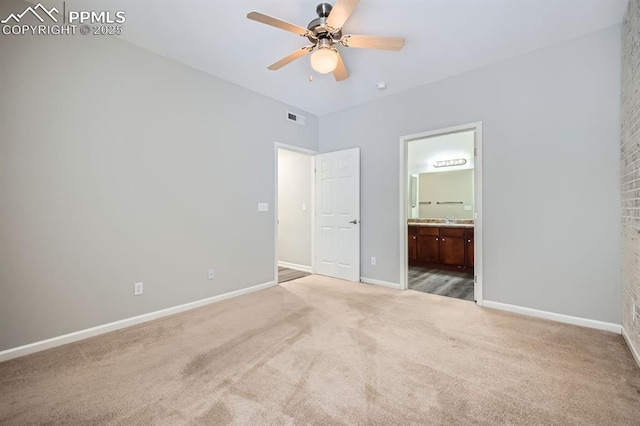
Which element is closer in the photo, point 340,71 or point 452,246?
point 340,71

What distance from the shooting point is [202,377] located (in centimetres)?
183

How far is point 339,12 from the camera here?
191 cm

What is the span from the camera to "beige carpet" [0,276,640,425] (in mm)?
1501

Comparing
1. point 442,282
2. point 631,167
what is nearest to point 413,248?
point 442,282

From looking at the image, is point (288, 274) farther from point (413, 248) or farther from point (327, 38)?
point (327, 38)

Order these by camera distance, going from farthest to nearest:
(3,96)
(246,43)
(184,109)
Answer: (184,109) < (246,43) < (3,96)

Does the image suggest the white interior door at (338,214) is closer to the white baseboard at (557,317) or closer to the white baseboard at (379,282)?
the white baseboard at (379,282)

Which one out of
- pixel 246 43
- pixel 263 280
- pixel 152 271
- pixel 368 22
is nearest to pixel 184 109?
pixel 246 43

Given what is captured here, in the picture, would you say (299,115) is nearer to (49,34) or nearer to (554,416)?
(49,34)

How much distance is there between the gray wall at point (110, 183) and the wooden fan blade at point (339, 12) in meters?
1.95

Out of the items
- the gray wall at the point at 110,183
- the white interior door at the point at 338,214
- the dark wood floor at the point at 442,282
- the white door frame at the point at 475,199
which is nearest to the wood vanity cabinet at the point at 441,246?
the dark wood floor at the point at 442,282

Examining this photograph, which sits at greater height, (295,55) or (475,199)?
(295,55)

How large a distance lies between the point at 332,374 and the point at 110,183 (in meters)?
2.60

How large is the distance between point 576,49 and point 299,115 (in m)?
3.36
